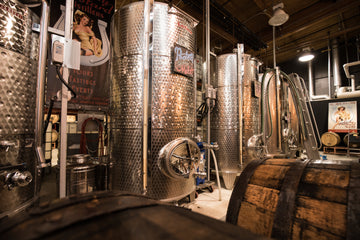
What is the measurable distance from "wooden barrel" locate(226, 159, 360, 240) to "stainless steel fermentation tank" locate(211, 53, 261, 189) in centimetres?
270

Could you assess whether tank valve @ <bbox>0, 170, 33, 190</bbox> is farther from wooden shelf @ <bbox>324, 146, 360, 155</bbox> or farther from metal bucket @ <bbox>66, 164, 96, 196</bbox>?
wooden shelf @ <bbox>324, 146, 360, 155</bbox>

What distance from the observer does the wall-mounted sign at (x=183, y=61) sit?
8.77 feet

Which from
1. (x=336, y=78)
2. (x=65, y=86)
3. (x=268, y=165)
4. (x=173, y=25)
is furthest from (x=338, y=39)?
(x=65, y=86)

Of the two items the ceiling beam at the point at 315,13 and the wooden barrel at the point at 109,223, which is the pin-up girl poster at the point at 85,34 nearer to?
the wooden barrel at the point at 109,223

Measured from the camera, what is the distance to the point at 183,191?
275cm

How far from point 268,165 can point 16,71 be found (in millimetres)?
2726

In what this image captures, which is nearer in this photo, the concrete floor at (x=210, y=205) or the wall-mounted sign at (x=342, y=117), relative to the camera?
the concrete floor at (x=210, y=205)

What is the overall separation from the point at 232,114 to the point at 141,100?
2.55 metres

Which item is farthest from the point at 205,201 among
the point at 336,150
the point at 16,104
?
the point at 336,150

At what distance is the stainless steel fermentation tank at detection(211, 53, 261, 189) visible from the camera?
415cm

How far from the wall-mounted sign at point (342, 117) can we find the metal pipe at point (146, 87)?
12.0 meters

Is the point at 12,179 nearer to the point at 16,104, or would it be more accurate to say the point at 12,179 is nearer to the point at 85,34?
the point at 16,104

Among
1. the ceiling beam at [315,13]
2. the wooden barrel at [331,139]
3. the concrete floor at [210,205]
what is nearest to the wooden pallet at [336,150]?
the wooden barrel at [331,139]

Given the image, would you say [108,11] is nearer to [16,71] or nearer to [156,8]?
[156,8]
